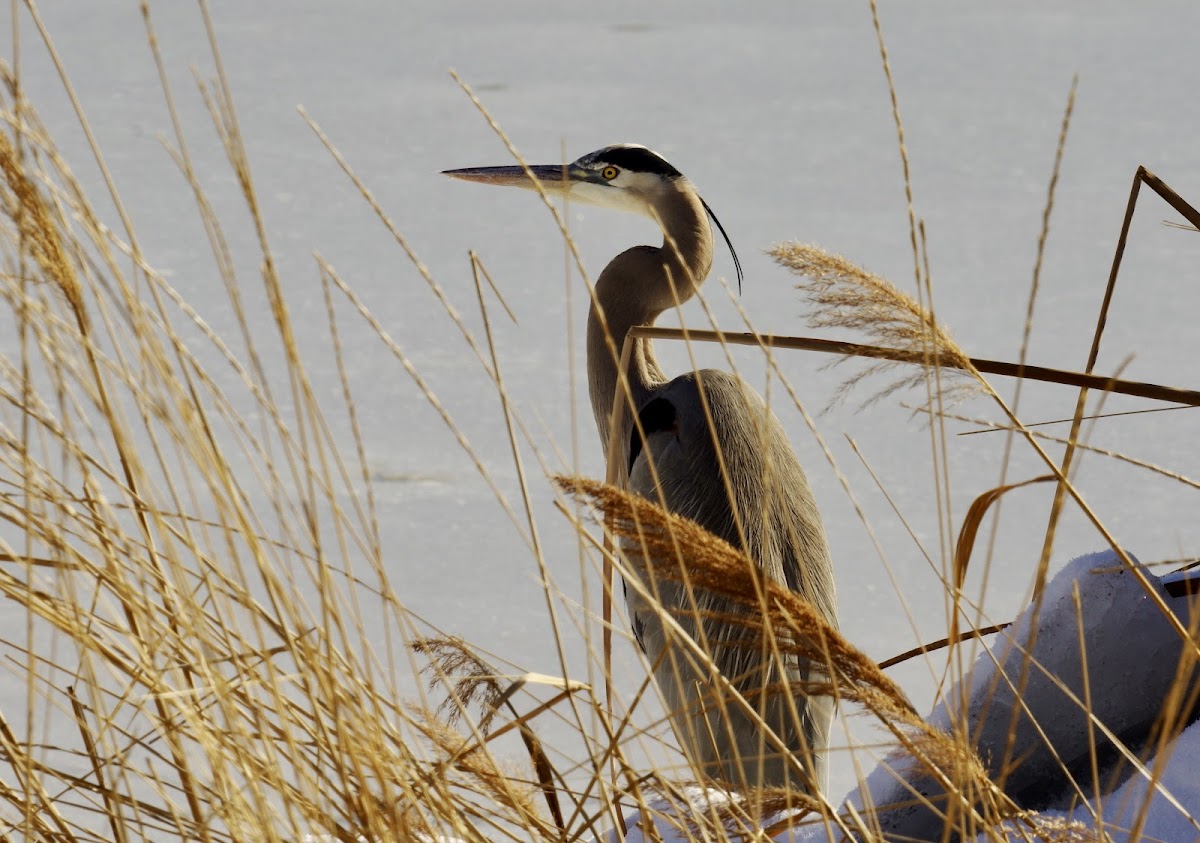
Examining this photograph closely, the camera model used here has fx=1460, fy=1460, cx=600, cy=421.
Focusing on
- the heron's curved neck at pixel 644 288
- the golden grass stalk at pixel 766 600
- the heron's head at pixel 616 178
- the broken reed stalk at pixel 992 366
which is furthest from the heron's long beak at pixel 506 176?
the golden grass stalk at pixel 766 600

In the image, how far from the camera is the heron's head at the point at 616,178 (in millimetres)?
2143

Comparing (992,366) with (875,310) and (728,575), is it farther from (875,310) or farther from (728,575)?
(728,575)

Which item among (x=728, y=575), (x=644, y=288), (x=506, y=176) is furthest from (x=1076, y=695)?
(x=506, y=176)

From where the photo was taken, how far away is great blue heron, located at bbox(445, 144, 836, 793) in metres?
1.61

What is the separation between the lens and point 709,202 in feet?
13.0

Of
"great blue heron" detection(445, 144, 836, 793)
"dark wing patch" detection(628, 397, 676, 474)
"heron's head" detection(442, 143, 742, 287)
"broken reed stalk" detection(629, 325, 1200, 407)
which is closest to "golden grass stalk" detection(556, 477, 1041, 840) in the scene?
"broken reed stalk" detection(629, 325, 1200, 407)

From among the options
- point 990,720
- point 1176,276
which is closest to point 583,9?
point 1176,276

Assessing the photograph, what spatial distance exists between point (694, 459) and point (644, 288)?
323 mm

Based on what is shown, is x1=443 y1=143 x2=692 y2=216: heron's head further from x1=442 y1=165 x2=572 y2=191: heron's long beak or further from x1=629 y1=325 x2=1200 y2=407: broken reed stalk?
x1=629 y1=325 x2=1200 y2=407: broken reed stalk

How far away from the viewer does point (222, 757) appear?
2.22 feet

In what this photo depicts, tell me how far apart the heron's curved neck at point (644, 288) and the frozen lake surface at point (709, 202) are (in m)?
0.08

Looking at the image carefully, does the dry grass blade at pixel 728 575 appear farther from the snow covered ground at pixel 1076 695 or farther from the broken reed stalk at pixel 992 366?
the snow covered ground at pixel 1076 695

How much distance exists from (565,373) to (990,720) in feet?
7.11

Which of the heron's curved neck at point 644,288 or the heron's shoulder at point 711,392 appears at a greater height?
the heron's curved neck at point 644,288
